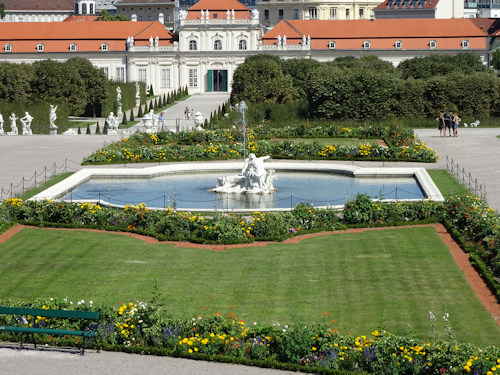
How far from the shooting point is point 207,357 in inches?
653

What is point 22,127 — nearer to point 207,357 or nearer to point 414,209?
point 414,209

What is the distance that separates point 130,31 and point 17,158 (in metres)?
65.0

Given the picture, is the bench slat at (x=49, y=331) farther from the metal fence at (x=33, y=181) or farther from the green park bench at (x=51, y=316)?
the metal fence at (x=33, y=181)

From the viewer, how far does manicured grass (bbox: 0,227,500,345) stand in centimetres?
1923

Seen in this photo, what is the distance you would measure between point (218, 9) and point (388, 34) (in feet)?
58.3

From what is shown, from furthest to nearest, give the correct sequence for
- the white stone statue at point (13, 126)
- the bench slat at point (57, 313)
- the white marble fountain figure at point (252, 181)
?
the white stone statue at point (13, 126), the white marble fountain figure at point (252, 181), the bench slat at point (57, 313)

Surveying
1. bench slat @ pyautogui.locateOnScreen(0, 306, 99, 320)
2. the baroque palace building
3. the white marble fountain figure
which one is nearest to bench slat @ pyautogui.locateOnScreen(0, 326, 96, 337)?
bench slat @ pyautogui.locateOnScreen(0, 306, 99, 320)

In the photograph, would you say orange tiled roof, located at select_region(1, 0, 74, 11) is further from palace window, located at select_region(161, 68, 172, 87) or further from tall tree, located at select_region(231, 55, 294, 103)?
tall tree, located at select_region(231, 55, 294, 103)

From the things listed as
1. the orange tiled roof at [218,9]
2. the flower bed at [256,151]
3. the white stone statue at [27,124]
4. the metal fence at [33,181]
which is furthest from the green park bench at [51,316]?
the orange tiled roof at [218,9]

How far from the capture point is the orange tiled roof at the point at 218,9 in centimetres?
10425

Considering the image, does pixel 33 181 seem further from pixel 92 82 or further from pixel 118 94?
pixel 118 94

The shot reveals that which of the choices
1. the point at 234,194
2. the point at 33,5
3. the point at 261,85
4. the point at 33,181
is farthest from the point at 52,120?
the point at 33,5

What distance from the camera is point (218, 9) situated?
105 metres

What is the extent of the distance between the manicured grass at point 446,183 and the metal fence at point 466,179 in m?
0.20
